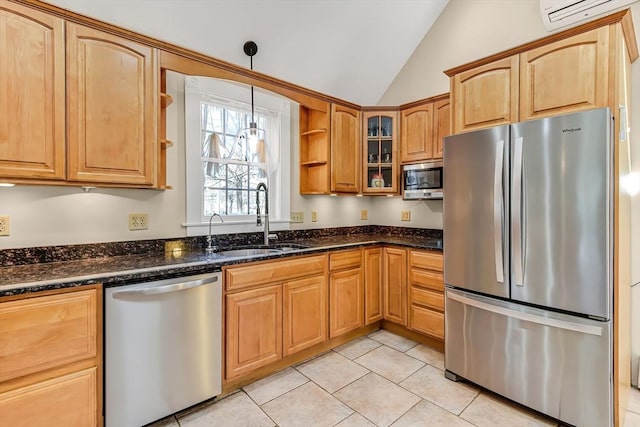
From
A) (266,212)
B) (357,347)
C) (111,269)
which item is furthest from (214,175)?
(357,347)

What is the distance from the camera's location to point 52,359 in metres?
1.52

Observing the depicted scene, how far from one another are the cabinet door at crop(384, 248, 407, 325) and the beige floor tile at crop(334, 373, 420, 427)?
32.2 inches

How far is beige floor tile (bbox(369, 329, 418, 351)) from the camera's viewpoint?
2998 millimetres

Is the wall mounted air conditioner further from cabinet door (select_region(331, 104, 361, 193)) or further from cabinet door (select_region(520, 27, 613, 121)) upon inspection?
cabinet door (select_region(331, 104, 361, 193))

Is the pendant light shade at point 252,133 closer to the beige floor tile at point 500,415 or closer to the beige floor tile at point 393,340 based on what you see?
the beige floor tile at point 393,340

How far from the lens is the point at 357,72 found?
11.4 ft

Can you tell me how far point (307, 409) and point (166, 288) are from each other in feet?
3.88

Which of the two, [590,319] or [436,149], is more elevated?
[436,149]

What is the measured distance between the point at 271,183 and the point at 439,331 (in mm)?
2080

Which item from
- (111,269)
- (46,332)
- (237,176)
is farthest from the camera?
(237,176)

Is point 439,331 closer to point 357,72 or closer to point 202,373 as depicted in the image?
point 202,373

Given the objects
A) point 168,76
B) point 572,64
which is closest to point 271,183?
point 168,76

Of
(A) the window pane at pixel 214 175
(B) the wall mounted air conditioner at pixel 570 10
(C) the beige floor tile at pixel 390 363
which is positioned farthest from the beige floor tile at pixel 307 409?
(B) the wall mounted air conditioner at pixel 570 10

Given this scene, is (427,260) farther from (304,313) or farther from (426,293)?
(304,313)
